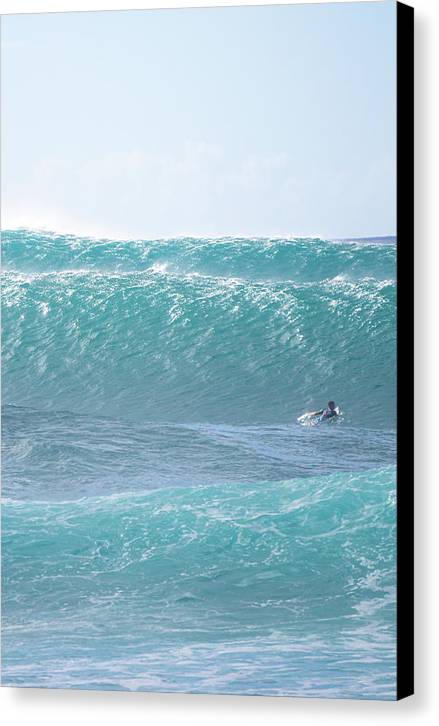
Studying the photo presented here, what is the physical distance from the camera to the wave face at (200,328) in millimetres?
9219

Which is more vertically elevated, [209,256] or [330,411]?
[209,256]

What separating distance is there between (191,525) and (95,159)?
219 cm

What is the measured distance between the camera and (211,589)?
30.1ft

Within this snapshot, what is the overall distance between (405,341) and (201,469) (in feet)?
4.47

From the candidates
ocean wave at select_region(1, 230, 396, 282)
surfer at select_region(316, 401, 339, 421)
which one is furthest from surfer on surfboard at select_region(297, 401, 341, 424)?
ocean wave at select_region(1, 230, 396, 282)

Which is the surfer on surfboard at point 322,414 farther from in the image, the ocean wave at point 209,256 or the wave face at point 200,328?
the ocean wave at point 209,256

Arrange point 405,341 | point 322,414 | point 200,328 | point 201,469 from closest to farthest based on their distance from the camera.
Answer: point 405,341
point 322,414
point 201,469
point 200,328

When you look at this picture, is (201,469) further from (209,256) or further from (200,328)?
(209,256)

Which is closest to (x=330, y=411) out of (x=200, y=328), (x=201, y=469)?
(x=201, y=469)

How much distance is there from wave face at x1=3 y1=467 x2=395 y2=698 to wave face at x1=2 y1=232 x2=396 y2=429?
0.50 meters

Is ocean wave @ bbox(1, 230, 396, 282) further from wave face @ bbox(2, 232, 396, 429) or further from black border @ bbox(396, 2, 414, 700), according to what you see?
black border @ bbox(396, 2, 414, 700)

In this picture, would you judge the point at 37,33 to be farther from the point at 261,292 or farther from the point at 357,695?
the point at 357,695

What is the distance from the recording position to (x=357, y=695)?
351 inches

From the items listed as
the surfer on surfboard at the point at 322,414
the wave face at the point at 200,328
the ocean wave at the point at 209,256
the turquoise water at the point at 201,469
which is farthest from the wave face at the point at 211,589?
the ocean wave at the point at 209,256
